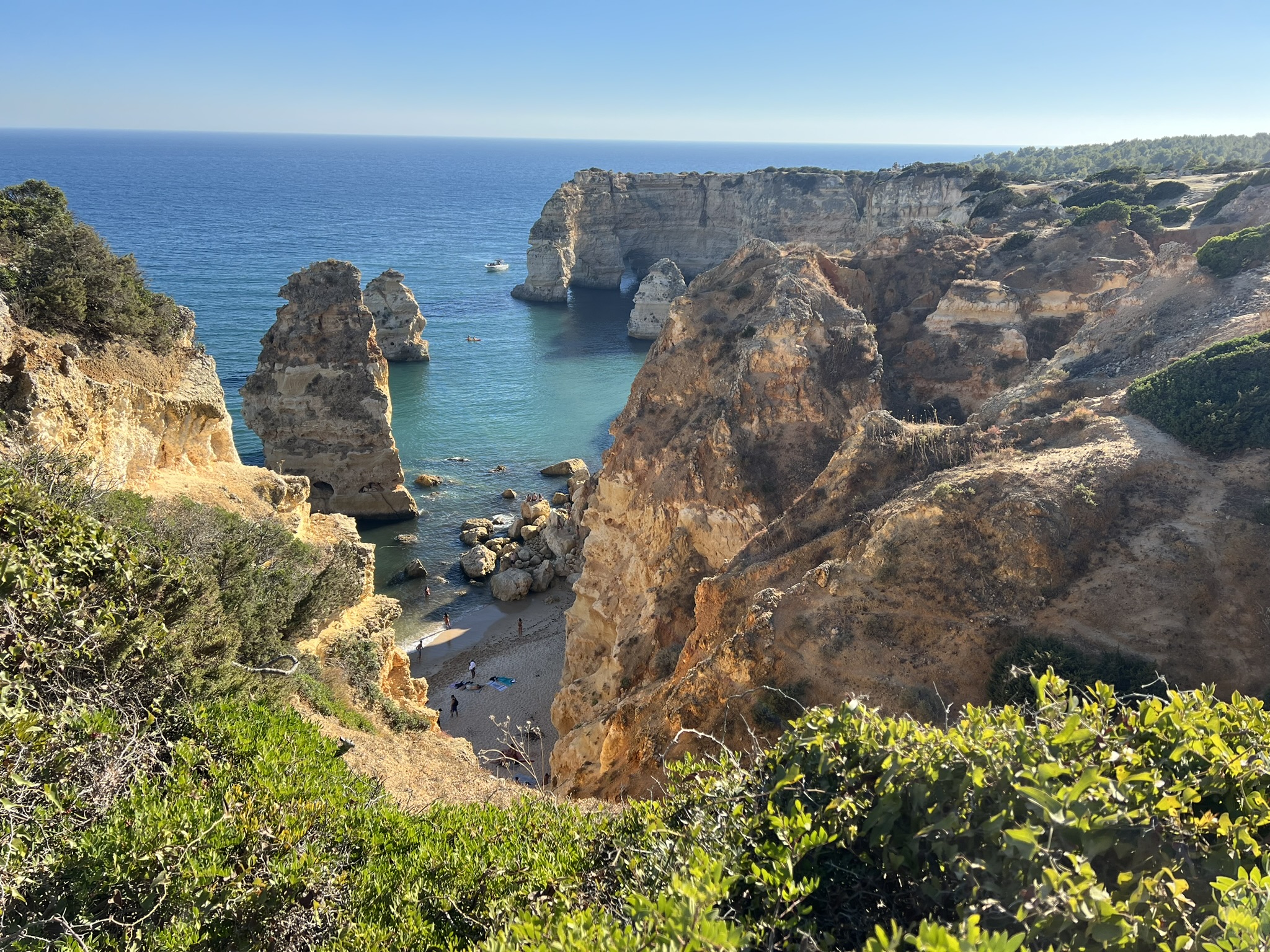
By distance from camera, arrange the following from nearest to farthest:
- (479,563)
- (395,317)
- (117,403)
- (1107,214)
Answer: (117,403), (1107,214), (479,563), (395,317)

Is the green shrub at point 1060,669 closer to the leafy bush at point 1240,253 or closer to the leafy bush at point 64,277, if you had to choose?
the leafy bush at point 1240,253

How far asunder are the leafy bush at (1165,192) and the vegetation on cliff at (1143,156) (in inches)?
1793

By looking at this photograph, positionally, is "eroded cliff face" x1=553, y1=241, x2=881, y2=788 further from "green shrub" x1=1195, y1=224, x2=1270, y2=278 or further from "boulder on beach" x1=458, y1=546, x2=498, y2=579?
"boulder on beach" x1=458, y1=546, x2=498, y2=579

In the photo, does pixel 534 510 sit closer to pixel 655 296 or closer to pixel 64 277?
pixel 64 277

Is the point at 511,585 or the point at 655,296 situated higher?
the point at 655,296

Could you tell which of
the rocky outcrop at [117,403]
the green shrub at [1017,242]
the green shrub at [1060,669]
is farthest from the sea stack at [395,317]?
the green shrub at [1060,669]

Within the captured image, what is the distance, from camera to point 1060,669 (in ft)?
33.6

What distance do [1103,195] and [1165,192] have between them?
10.9 ft

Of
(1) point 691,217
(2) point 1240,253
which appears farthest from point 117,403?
(1) point 691,217

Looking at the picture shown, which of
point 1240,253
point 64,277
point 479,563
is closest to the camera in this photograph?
point 64,277

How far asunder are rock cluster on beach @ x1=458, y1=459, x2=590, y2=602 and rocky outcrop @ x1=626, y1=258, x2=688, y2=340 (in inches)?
1502

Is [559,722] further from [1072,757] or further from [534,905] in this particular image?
[1072,757]

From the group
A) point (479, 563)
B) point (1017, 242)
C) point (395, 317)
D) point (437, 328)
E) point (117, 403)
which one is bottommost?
point (479, 563)

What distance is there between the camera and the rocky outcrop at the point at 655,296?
7025 centimetres
